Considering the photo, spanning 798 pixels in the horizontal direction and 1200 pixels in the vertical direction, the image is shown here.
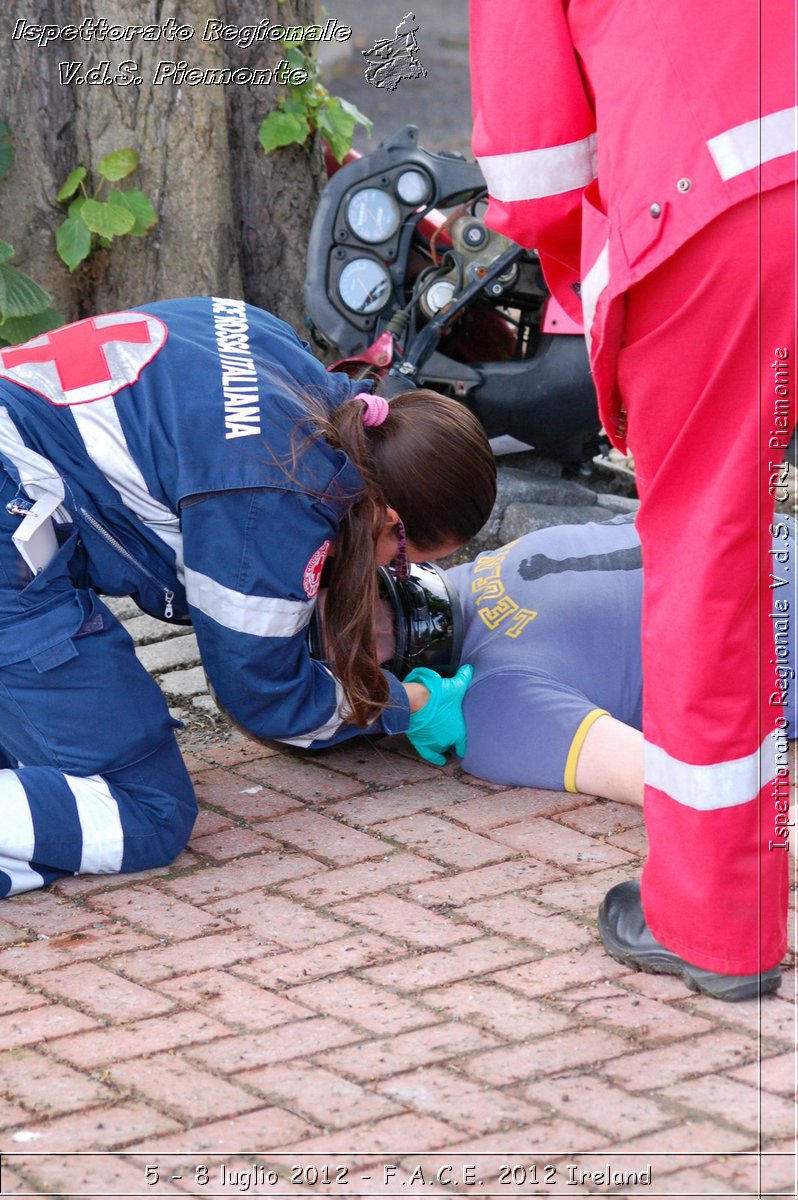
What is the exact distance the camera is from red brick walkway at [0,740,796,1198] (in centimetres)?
197

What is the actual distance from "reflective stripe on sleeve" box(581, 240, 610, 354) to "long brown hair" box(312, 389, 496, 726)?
691 millimetres

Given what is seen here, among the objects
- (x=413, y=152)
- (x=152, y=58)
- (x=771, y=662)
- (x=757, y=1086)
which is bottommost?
(x=757, y=1086)

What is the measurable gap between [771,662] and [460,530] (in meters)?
0.88

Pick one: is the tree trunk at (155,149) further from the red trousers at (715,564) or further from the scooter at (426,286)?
the red trousers at (715,564)

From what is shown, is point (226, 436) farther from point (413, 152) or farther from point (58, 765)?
point (413, 152)

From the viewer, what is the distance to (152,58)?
4.28 meters

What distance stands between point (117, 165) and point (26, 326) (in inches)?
21.4

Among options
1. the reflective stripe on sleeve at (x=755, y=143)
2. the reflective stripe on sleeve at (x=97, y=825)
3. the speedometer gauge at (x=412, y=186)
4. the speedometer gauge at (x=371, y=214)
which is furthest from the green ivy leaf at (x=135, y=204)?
the reflective stripe on sleeve at (x=755, y=143)

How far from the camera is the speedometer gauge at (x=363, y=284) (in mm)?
4367

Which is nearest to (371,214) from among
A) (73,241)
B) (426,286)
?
(426,286)

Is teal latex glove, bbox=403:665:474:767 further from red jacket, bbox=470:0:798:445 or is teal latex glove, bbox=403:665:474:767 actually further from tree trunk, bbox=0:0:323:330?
tree trunk, bbox=0:0:323:330

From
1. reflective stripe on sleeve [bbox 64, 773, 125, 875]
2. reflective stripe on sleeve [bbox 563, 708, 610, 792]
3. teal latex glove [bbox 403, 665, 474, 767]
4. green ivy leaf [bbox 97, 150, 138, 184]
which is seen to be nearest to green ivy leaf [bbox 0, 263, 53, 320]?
green ivy leaf [bbox 97, 150, 138, 184]

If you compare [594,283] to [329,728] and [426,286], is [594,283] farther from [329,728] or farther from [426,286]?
[426,286]

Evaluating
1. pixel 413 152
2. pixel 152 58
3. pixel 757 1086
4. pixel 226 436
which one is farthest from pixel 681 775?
pixel 152 58
